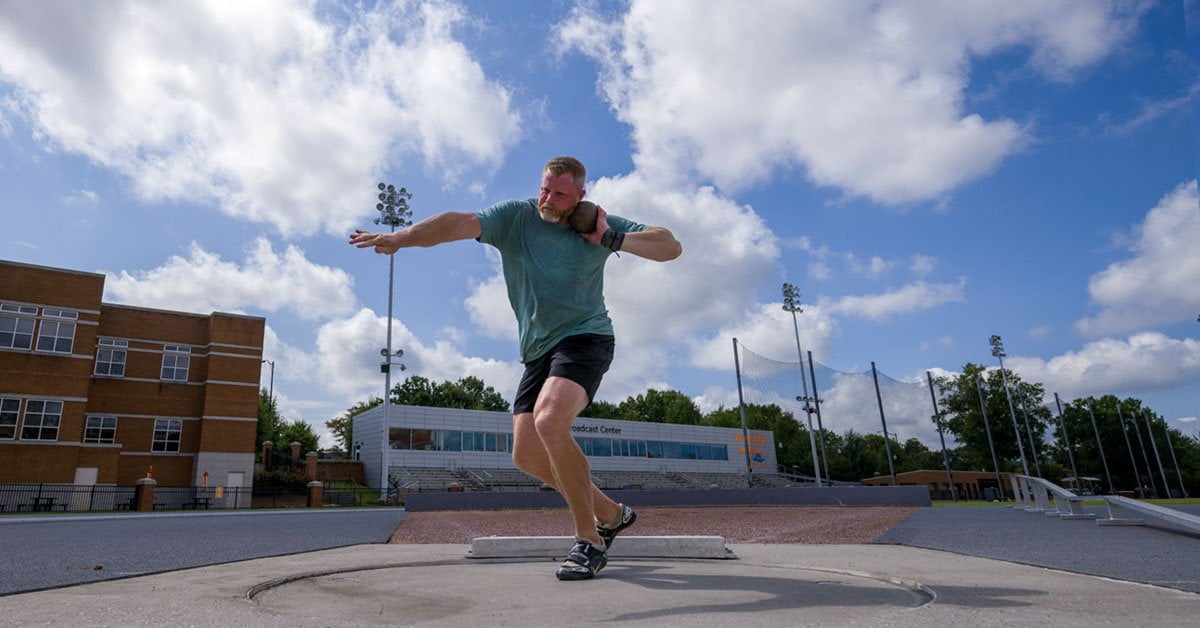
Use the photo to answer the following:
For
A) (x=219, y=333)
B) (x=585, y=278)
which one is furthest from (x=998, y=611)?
(x=219, y=333)

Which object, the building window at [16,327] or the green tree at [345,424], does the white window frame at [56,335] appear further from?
the green tree at [345,424]

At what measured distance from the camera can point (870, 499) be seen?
19.8m

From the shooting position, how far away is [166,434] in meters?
37.3

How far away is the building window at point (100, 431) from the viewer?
115 ft

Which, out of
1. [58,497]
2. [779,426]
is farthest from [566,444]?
[779,426]

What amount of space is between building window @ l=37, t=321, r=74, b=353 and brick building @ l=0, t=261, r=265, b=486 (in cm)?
4

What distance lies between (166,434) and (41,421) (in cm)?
608

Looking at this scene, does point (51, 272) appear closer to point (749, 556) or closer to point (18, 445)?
point (18, 445)

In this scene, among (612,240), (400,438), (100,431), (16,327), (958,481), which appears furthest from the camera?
(958,481)

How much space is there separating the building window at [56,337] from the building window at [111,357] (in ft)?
9.83

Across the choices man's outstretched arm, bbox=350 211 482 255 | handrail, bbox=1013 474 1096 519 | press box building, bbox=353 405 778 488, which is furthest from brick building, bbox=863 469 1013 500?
man's outstretched arm, bbox=350 211 482 255

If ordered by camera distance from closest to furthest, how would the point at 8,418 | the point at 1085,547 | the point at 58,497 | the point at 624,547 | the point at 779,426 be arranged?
1. the point at 624,547
2. the point at 1085,547
3. the point at 58,497
4. the point at 8,418
5. the point at 779,426

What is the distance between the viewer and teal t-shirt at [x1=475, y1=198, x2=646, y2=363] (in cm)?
414

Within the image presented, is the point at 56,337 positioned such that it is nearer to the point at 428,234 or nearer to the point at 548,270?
the point at 428,234
